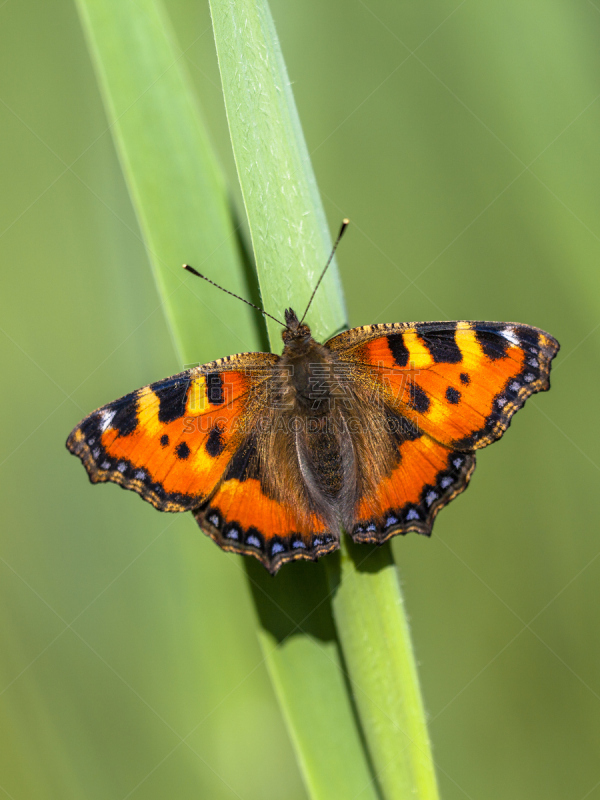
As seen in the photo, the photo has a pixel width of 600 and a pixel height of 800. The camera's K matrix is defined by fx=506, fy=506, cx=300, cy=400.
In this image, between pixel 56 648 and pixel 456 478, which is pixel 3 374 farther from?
pixel 456 478

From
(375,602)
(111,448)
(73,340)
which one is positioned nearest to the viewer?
(375,602)

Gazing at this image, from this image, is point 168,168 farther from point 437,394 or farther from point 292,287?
point 437,394

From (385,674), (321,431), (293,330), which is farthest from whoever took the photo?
(321,431)

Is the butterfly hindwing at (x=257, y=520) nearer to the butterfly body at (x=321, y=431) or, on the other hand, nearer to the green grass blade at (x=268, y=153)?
the butterfly body at (x=321, y=431)

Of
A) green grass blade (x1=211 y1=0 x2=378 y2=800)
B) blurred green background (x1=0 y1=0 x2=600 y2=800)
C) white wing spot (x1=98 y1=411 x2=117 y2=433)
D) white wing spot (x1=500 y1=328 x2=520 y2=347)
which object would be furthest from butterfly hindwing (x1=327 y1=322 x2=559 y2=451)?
white wing spot (x1=98 y1=411 x2=117 y2=433)

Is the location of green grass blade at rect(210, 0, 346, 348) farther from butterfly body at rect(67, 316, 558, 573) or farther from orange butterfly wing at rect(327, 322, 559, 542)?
orange butterfly wing at rect(327, 322, 559, 542)

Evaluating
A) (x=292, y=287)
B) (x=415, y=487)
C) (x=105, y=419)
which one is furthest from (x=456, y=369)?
(x=105, y=419)

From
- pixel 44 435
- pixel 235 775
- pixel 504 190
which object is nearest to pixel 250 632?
pixel 235 775

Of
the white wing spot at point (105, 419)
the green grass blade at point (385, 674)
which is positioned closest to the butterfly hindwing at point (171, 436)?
the white wing spot at point (105, 419)
